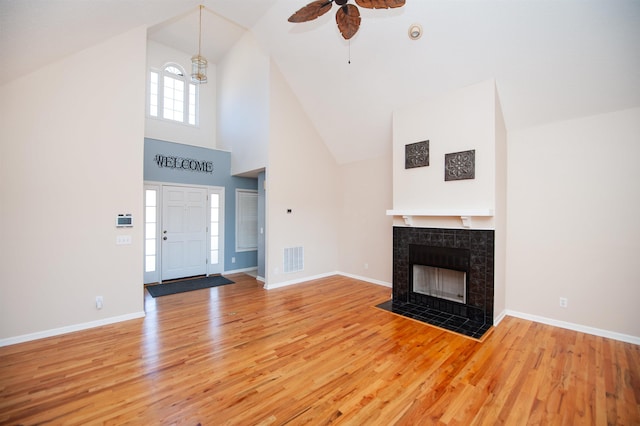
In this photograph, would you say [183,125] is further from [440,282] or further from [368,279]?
[440,282]

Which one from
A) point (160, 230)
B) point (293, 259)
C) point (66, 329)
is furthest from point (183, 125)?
Answer: point (66, 329)

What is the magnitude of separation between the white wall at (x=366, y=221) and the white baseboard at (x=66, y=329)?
4069mm

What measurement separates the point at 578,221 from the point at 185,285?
21.4 feet

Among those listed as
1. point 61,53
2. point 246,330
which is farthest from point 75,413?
point 61,53

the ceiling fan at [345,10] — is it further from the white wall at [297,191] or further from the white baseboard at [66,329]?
the white baseboard at [66,329]

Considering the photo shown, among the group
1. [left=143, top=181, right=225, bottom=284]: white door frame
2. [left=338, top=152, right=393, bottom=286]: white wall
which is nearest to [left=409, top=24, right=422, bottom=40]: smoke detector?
[left=338, top=152, right=393, bottom=286]: white wall

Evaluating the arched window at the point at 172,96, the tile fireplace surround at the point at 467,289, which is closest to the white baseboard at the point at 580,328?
the tile fireplace surround at the point at 467,289

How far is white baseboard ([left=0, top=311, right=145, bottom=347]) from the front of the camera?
293cm

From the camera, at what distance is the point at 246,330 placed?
3316 millimetres

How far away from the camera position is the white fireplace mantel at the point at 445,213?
342 cm

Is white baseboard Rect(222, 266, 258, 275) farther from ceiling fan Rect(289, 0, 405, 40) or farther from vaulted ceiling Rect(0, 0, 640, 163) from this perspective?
ceiling fan Rect(289, 0, 405, 40)

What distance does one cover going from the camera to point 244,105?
233 inches

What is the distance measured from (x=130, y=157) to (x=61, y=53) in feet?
4.29

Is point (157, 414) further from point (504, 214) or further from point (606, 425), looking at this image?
point (504, 214)
